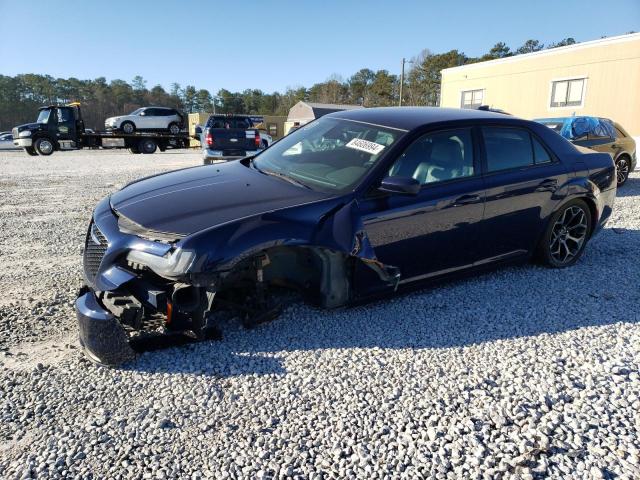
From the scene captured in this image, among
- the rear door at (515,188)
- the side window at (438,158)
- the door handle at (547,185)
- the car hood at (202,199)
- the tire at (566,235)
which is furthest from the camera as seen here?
the tire at (566,235)

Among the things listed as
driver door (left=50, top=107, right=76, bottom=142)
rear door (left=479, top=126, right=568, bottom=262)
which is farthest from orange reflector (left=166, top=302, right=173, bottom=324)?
driver door (left=50, top=107, right=76, bottom=142)

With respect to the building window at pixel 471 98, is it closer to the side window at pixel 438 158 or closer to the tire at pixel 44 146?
the tire at pixel 44 146

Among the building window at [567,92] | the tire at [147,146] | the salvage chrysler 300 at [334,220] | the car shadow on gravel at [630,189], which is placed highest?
the building window at [567,92]

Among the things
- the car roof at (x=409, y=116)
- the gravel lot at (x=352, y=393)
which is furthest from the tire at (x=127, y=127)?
the car roof at (x=409, y=116)

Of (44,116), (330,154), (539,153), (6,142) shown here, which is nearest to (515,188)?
(539,153)

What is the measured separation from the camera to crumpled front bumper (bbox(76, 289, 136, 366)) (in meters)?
2.63

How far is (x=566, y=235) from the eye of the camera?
4672mm

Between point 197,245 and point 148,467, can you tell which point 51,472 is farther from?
point 197,245

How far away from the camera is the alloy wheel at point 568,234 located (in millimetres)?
4590

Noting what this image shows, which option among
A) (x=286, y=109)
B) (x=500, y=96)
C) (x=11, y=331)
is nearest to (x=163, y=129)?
(x=500, y=96)

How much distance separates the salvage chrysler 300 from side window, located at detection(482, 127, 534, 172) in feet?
0.05

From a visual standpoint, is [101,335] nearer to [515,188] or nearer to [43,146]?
[515,188]

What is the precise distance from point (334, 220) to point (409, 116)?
148cm

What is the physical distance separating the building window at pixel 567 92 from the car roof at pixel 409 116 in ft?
66.5
